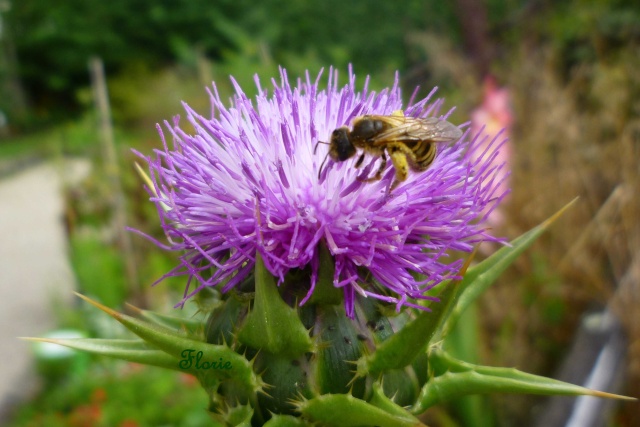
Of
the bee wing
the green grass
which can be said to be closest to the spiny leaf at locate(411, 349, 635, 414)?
the bee wing

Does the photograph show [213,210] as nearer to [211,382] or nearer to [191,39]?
[211,382]

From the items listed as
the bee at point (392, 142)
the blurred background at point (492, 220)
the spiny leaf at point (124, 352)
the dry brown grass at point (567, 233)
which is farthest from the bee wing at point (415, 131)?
the dry brown grass at point (567, 233)

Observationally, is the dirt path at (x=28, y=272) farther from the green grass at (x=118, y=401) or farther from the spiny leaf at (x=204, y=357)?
the spiny leaf at (x=204, y=357)

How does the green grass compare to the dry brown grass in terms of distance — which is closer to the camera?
the dry brown grass

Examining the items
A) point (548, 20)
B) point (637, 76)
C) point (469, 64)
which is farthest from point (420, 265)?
point (548, 20)

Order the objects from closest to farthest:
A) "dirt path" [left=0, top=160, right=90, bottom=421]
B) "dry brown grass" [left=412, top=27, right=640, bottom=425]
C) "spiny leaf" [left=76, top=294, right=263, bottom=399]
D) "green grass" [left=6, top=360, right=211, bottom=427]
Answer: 1. "spiny leaf" [left=76, top=294, right=263, bottom=399]
2. "dry brown grass" [left=412, top=27, right=640, bottom=425]
3. "green grass" [left=6, top=360, right=211, bottom=427]
4. "dirt path" [left=0, top=160, right=90, bottom=421]

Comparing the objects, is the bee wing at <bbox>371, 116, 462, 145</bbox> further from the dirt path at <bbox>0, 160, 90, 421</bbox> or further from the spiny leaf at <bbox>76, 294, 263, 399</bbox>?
the dirt path at <bbox>0, 160, 90, 421</bbox>
